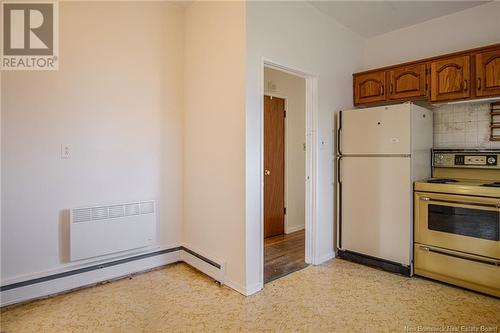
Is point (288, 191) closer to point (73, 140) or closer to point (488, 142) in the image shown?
point (488, 142)

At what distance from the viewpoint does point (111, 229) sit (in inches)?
106

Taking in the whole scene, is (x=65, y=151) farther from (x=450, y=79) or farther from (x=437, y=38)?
(x=437, y=38)

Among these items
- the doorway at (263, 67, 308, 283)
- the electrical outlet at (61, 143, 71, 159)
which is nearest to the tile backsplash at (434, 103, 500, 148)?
the doorway at (263, 67, 308, 283)

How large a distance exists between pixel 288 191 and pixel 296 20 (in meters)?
2.54

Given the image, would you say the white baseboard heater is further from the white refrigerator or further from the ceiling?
the ceiling

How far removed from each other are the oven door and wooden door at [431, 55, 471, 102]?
1.03 metres

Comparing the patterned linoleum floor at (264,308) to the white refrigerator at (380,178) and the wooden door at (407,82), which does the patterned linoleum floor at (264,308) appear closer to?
the white refrigerator at (380,178)

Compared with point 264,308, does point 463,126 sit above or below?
above

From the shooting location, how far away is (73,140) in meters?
2.56

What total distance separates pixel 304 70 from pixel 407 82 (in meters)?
1.21

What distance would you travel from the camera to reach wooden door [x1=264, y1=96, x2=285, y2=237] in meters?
4.27

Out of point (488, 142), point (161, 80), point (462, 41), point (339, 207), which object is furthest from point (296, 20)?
point (488, 142)

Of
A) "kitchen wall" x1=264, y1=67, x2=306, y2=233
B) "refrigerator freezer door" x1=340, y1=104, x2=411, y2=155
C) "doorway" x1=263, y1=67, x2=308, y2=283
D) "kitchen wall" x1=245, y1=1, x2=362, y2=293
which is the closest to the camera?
"kitchen wall" x1=245, y1=1, x2=362, y2=293

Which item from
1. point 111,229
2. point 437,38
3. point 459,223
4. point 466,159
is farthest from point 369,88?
point 111,229
